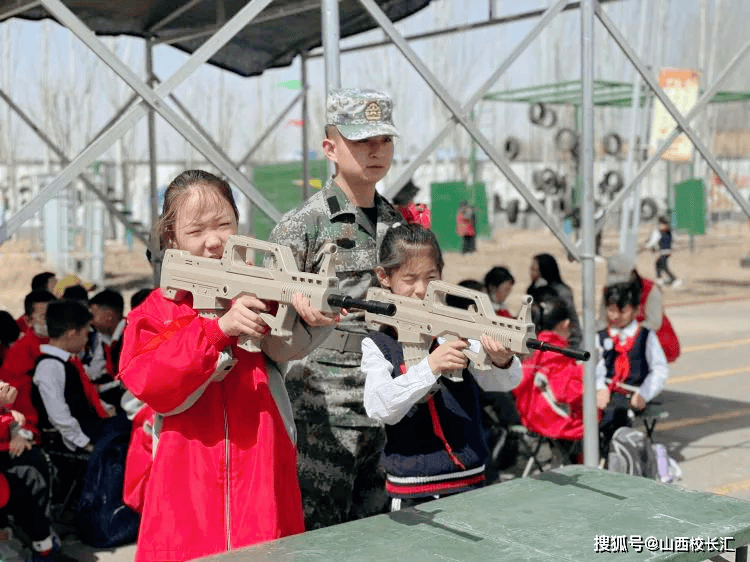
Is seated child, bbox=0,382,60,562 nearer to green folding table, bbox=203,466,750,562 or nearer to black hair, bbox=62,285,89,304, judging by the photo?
black hair, bbox=62,285,89,304

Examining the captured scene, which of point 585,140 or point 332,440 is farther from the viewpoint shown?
point 585,140

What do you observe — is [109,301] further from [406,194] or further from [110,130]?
[110,130]

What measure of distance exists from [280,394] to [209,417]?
20 cm

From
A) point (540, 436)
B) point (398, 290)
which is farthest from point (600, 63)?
point (398, 290)

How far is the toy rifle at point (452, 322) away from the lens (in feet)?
8.11

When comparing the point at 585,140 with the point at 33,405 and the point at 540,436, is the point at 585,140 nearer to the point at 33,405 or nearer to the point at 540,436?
the point at 540,436

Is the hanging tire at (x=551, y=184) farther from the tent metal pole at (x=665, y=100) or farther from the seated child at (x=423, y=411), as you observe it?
the seated child at (x=423, y=411)

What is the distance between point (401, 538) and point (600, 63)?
3533cm

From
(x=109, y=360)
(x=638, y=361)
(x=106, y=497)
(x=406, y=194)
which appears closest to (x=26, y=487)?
(x=106, y=497)

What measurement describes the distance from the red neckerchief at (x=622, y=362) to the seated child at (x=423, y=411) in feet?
8.18

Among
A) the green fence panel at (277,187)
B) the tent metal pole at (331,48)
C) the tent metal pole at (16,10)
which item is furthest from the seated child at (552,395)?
the green fence panel at (277,187)

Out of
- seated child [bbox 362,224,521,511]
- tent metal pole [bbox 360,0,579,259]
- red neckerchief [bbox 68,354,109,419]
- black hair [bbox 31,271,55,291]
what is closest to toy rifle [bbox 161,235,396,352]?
seated child [bbox 362,224,521,511]

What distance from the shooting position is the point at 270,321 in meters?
2.32

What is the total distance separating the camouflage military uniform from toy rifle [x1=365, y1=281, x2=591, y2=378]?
0.42 metres
